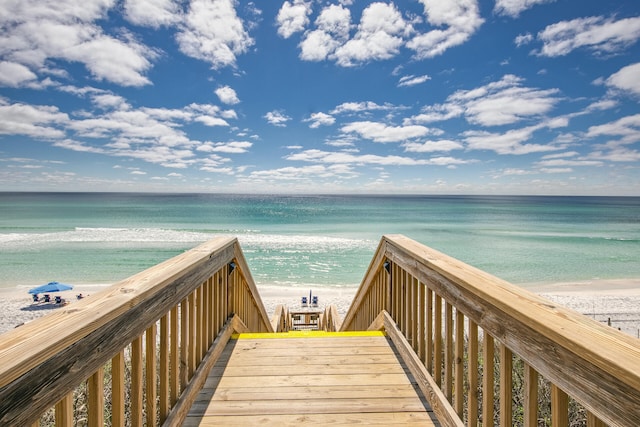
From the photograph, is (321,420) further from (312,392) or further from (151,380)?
(151,380)

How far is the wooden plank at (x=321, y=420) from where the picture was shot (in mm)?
2021

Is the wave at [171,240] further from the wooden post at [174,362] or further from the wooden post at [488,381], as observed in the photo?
the wooden post at [488,381]

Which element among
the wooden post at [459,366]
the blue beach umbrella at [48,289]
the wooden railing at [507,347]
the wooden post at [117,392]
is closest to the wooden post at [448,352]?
the wooden railing at [507,347]

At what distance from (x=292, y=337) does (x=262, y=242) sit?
2959 cm

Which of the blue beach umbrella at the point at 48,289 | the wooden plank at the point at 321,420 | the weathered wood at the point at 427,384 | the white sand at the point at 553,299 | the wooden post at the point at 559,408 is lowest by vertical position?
the white sand at the point at 553,299

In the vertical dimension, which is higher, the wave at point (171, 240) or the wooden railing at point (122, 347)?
the wooden railing at point (122, 347)

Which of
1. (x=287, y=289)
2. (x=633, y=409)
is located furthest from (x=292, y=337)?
(x=287, y=289)

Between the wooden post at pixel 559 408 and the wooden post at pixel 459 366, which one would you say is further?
the wooden post at pixel 459 366

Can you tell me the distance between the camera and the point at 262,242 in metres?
32.4

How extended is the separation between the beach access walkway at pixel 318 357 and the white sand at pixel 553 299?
10.6 meters

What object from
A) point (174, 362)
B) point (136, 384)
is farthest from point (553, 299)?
point (136, 384)

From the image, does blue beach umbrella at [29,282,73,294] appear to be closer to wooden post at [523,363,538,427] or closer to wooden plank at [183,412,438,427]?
wooden plank at [183,412,438,427]

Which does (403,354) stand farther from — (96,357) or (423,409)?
(96,357)

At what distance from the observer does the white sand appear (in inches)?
508
